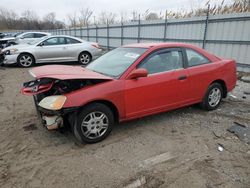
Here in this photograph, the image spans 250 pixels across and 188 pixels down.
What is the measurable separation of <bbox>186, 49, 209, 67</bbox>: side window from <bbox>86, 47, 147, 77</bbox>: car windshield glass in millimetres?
1025

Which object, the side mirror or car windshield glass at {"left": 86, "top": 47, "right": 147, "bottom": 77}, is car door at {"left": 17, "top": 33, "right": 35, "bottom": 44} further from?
the side mirror

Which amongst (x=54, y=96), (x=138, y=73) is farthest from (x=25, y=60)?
(x=138, y=73)

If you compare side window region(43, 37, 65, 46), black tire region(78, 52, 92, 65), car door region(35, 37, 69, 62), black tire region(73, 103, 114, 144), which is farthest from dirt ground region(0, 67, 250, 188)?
black tire region(78, 52, 92, 65)

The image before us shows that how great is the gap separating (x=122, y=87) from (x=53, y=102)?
1082 mm

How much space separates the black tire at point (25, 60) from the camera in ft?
37.1

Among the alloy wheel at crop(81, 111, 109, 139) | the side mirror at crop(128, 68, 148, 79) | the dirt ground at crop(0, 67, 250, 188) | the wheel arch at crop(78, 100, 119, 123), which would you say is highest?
the side mirror at crop(128, 68, 148, 79)

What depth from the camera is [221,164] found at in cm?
317

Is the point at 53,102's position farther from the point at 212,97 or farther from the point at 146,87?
the point at 212,97

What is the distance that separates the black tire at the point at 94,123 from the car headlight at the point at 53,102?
33 cm

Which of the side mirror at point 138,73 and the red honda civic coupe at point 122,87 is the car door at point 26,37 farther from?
the side mirror at point 138,73

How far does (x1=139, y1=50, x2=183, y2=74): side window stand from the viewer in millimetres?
4152

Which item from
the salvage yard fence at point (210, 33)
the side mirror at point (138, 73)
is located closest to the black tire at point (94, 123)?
the side mirror at point (138, 73)

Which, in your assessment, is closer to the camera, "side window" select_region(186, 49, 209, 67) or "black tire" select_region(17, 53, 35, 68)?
"side window" select_region(186, 49, 209, 67)

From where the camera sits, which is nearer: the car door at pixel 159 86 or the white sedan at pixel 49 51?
the car door at pixel 159 86
